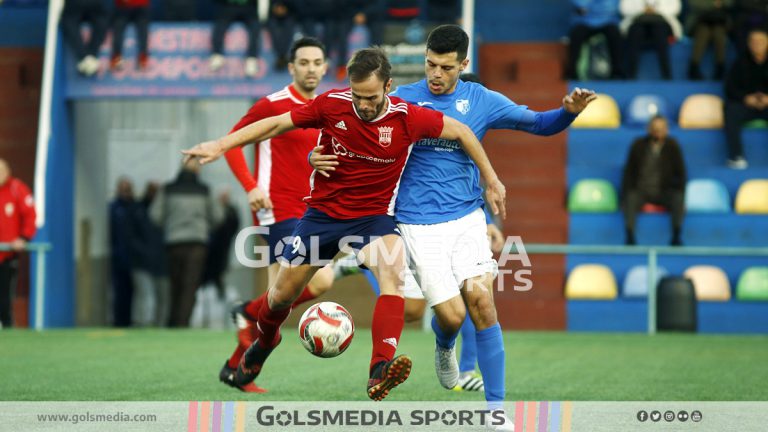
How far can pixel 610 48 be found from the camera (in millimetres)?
17250

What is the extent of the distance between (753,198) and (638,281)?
1881 millimetres

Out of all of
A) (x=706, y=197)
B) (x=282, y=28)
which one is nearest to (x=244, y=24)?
(x=282, y=28)

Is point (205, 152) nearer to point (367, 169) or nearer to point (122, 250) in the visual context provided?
point (367, 169)

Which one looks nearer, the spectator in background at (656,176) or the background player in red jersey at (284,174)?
the background player in red jersey at (284,174)

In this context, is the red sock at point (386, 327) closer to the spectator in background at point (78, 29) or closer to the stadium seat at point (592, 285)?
the stadium seat at point (592, 285)

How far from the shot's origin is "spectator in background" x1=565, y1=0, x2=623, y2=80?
17.2 meters

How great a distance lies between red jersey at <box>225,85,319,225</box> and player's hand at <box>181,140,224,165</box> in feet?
6.72

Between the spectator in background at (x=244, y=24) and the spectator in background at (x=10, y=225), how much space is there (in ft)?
9.55

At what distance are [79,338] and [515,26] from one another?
7.92 meters

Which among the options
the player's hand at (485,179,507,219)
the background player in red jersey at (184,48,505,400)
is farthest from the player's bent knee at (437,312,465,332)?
the player's hand at (485,179,507,219)

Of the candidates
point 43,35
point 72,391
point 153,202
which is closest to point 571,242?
point 153,202

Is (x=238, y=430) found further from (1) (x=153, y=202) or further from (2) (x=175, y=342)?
(1) (x=153, y=202)

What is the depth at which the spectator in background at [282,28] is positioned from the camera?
660 inches

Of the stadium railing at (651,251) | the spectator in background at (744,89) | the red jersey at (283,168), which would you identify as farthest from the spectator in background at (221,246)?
the red jersey at (283,168)
